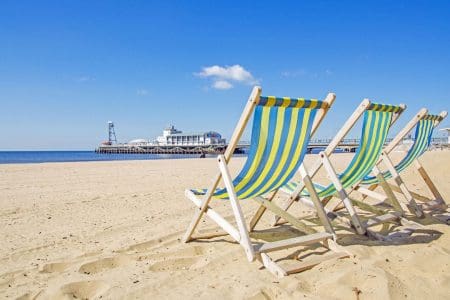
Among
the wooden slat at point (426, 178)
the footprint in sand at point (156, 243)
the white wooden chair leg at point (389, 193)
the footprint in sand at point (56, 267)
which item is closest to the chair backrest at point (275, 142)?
the footprint in sand at point (156, 243)

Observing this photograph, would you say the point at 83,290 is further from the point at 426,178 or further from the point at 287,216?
the point at 426,178

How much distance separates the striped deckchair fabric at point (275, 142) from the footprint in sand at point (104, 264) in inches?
32.5

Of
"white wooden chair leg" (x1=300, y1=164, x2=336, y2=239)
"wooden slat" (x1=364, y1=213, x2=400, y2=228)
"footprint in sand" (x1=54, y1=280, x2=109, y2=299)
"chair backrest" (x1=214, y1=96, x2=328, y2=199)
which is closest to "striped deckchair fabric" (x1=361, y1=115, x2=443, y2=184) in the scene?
"wooden slat" (x1=364, y1=213, x2=400, y2=228)

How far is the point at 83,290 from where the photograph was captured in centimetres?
193

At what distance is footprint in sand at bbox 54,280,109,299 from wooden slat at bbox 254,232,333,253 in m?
0.95

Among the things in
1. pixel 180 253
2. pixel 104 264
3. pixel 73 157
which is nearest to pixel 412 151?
pixel 180 253

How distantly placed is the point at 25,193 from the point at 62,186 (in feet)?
3.30

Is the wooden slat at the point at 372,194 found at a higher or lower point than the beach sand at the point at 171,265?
higher

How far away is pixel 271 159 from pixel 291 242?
575 mm

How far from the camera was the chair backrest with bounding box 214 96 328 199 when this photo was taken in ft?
7.01


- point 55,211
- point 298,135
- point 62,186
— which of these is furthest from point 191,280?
point 62,186

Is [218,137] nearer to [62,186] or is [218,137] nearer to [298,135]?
[62,186]

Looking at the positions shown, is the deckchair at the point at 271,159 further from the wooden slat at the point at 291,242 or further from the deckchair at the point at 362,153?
the deckchair at the point at 362,153

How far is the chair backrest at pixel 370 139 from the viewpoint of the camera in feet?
9.05
